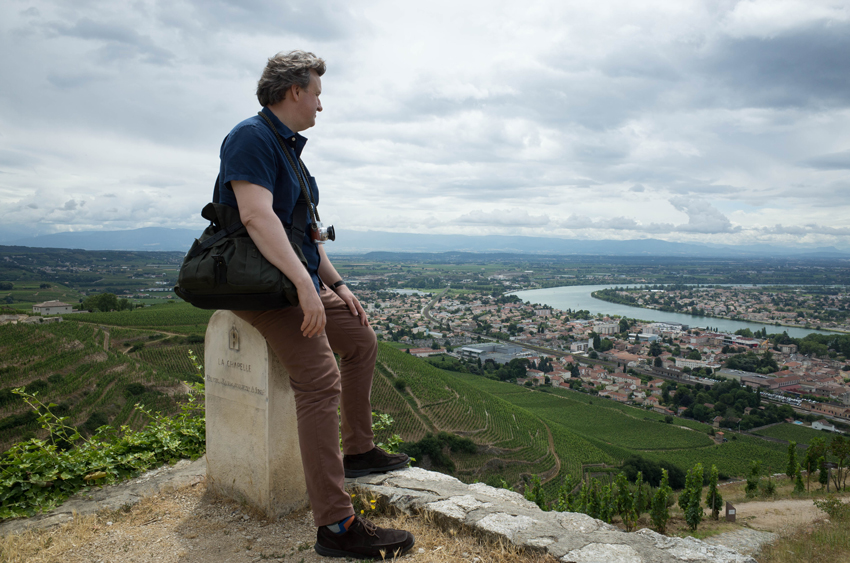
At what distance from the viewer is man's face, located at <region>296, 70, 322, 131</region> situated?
2.18m

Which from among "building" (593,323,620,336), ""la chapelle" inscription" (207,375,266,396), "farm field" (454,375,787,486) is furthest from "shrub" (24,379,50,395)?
"building" (593,323,620,336)

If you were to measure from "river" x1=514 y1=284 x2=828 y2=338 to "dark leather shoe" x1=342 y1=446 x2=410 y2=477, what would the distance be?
73277mm

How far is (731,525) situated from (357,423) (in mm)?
8883

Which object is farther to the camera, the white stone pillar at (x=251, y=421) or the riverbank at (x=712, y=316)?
the riverbank at (x=712, y=316)

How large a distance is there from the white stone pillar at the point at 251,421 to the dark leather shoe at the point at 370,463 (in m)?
0.37

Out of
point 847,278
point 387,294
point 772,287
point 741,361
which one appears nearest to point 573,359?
point 741,361

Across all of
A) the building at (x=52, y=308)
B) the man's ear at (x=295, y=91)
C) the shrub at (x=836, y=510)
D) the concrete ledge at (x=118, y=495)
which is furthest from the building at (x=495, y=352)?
the man's ear at (x=295, y=91)

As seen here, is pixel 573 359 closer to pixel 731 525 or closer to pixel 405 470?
pixel 731 525

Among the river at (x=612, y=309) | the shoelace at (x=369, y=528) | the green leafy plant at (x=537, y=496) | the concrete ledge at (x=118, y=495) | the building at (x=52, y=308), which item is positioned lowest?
the river at (x=612, y=309)

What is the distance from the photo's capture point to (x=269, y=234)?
1.97 meters

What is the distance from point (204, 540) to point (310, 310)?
48.6 inches

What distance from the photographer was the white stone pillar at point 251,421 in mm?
2340

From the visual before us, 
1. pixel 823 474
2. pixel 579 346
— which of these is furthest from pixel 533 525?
pixel 579 346

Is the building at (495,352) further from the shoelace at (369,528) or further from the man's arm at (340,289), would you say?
the shoelace at (369,528)
